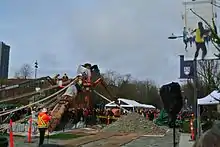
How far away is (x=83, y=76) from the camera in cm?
3747

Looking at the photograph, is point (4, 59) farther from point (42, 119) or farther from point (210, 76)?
point (210, 76)

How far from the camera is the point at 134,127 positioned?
3228 centimetres

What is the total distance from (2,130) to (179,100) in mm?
15707

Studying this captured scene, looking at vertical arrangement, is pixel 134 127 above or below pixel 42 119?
below

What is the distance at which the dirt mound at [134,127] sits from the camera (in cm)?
3134

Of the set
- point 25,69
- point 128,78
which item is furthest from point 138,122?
point 128,78

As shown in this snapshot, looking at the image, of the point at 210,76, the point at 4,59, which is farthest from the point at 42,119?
the point at 4,59

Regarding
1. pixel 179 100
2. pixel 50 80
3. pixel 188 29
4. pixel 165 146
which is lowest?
pixel 165 146

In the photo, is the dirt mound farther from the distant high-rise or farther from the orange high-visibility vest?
the distant high-rise

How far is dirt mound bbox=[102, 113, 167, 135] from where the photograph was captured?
3134cm

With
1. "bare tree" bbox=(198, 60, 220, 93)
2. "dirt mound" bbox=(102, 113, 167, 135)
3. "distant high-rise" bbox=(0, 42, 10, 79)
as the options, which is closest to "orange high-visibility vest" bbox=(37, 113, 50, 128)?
"bare tree" bbox=(198, 60, 220, 93)

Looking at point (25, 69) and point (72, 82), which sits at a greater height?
point (25, 69)

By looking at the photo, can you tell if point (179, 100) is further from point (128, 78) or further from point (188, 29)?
point (128, 78)

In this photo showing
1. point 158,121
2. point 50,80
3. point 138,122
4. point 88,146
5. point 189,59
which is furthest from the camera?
point 158,121
